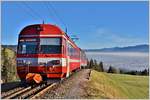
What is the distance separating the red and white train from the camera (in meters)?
22.3

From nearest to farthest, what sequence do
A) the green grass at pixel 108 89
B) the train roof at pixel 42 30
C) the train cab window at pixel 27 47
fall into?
the green grass at pixel 108 89 → the train cab window at pixel 27 47 → the train roof at pixel 42 30

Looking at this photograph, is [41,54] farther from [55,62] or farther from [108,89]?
[108,89]

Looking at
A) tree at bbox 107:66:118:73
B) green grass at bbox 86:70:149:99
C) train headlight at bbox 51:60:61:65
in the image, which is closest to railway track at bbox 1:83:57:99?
train headlight at bbox 51:60:61:65

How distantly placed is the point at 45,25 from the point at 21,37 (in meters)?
1.36

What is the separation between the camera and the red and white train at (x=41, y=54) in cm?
2227

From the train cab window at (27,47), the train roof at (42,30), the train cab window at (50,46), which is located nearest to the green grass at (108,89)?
the train cab window at (50,46)

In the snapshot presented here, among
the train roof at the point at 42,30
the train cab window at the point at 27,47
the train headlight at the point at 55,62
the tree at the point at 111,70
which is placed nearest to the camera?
the train headlight at the point at 55,62

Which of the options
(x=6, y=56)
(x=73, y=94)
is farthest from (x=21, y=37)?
(x=6, y=56)

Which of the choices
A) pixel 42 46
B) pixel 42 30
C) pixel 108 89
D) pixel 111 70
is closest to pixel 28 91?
pixel 42 46

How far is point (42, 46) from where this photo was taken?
22.6 metres

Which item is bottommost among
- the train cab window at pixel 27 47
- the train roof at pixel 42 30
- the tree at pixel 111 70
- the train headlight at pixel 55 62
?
the tree at pixel 111 70

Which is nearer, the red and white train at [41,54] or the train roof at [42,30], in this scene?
the red and white train at [41,54]

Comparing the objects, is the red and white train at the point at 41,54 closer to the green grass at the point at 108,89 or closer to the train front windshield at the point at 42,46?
the train front windshield at the point at 42,46

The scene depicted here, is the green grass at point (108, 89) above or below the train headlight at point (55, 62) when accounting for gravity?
below
